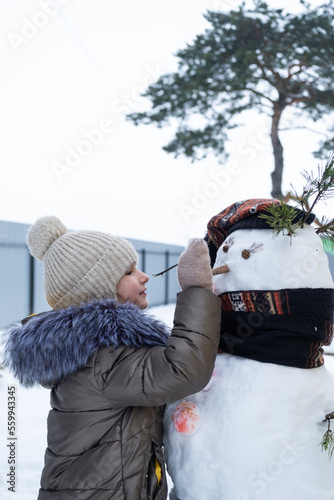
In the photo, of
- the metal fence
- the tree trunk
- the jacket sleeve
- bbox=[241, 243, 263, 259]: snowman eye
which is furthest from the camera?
the tree trunk

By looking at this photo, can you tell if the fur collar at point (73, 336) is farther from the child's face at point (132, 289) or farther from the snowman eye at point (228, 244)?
the snowman eye at point (228, 244)

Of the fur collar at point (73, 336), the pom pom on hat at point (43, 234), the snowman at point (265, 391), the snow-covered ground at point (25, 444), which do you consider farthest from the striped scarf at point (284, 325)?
the snow-covered ground at point (25, 444)

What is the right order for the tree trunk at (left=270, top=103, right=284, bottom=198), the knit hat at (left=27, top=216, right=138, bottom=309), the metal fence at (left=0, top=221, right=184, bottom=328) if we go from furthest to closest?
the tree trunk at (left=270, top=103, right=284, bottom=198), the metal fence at (left=0, top=221, right=184, bottom=328), the knit hat at (left=27, top=216, right=138, bottom=309)

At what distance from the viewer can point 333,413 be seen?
1037 mm

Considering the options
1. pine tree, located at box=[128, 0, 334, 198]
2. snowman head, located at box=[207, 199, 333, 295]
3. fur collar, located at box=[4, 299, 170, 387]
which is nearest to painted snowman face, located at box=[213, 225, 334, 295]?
snowman head, located at box=[207, 199, 333, 295]

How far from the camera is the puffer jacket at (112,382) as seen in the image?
102 centimetres

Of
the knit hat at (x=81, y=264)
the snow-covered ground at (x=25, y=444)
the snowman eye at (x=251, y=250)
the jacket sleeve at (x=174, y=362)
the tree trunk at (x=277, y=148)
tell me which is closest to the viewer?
the jacket sleeve at (x=174, y=362)

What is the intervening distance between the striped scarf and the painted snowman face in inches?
1.0

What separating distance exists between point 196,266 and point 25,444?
8.34 feet

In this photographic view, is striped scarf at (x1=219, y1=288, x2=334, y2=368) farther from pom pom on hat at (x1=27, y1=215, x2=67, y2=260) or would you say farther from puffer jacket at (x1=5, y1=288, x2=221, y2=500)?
pom pom on hat at (x1=27, y1=215, x2=67, y2=260)

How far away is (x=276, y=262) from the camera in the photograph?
1.07 metres

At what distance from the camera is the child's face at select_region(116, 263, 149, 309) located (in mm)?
1276

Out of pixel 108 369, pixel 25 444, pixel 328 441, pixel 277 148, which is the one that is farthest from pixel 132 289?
pixel 277 148

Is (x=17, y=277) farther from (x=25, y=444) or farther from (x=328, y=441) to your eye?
(x=328, y=441)
